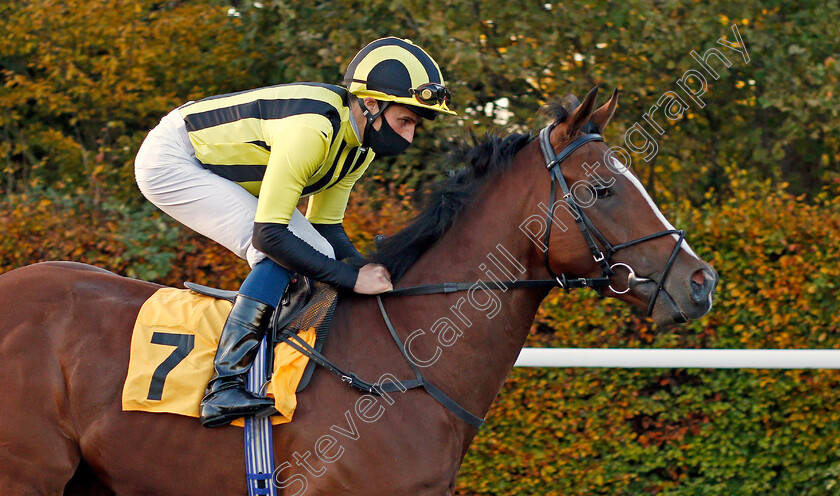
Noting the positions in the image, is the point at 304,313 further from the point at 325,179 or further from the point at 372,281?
the point at 325,179

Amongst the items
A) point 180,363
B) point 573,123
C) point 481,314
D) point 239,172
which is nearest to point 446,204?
point 481,314

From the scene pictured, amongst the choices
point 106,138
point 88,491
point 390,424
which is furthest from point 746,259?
point 106,138

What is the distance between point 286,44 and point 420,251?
4424mm

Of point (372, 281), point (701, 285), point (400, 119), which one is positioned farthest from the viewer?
point (400, 119)

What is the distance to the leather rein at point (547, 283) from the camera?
277cm

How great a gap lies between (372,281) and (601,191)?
871 millimetres

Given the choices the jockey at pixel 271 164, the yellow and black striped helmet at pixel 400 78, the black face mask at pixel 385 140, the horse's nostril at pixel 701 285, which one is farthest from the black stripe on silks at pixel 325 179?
the horse's nostril at pixel 701 285

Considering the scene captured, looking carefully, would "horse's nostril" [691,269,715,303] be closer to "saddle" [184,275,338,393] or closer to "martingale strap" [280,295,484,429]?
"martingale strap" [280,295,484,429]

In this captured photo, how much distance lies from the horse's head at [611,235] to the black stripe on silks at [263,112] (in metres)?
0.81

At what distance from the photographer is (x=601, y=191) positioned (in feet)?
9.18

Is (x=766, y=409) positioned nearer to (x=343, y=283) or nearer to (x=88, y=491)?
(x=343, y=283)

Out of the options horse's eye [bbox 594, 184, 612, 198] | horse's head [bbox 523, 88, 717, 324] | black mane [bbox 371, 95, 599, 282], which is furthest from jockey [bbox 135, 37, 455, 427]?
horse's eye [bbox 594, 184, 612, 198]

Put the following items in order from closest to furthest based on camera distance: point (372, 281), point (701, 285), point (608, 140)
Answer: point (701, 285)
point (372, 281)
point (608, 140)

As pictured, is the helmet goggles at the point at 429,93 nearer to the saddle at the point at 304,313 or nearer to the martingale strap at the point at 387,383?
the saddle at the point at 304,313
